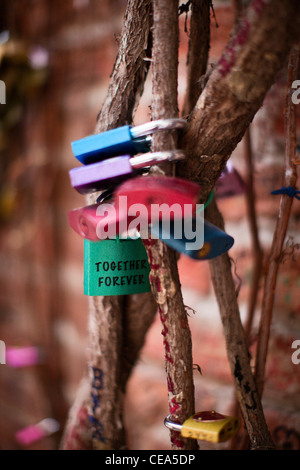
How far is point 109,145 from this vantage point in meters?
0.29

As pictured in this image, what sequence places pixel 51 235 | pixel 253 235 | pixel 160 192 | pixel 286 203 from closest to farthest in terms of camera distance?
pixel 160 192, pixel 286 203, pixel 253 235, pixel 51 235

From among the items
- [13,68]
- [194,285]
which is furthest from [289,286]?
[13,68]

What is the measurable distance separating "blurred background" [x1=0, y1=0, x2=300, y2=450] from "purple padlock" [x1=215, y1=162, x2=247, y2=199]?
9.7 inches

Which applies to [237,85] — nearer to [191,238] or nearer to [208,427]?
[191,238]

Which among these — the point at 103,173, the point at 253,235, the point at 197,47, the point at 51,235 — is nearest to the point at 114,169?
the point at 103,173

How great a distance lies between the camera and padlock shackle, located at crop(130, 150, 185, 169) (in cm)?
28

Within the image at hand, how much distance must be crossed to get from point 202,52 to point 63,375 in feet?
2.61

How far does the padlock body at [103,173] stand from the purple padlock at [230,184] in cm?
16

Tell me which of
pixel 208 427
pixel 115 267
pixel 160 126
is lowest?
pixel 208 427

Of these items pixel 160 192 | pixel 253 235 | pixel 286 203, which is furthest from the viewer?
pixel 253 235

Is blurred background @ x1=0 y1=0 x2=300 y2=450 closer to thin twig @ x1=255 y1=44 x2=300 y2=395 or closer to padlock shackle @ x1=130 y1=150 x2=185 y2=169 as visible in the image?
thin twig @ x1=255 y1=44 x2=300 y2=395

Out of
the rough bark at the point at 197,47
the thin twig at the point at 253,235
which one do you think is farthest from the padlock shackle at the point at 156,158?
the thin twig at the point at 253,235

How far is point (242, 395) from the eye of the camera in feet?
1.18


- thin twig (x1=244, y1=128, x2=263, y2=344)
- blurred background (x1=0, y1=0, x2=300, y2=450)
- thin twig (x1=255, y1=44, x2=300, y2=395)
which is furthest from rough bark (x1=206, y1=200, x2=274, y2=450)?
blurred background (x1=0, y1=0, x2=300, y2=450)
